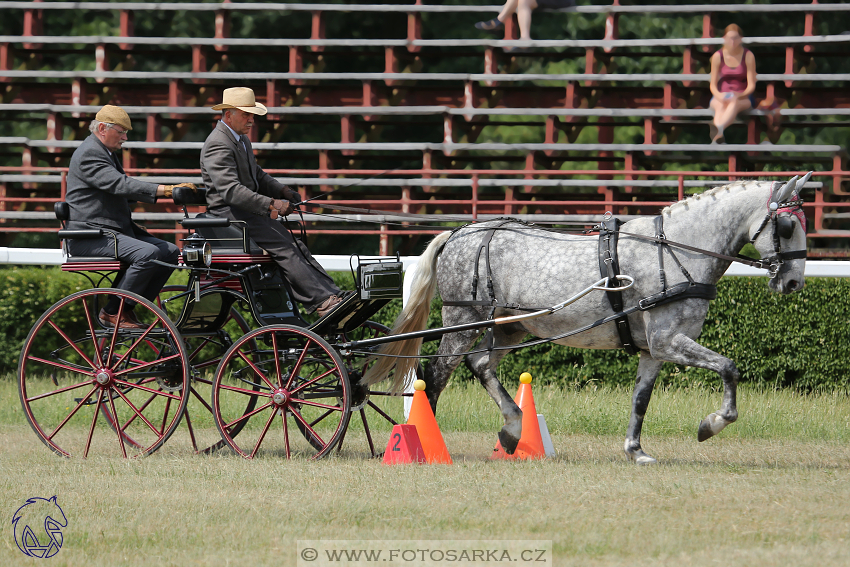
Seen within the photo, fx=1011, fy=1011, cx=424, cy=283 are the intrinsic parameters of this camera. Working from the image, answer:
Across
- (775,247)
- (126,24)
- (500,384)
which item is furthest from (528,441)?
(126,24)

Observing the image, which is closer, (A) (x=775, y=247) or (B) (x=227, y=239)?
(A) (x=775, y=247)

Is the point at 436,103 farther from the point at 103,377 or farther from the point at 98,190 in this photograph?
the point at 103,377

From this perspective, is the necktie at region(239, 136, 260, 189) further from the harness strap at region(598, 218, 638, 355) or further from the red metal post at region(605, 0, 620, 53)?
the red metal post at region(605, 0, 620, 53)

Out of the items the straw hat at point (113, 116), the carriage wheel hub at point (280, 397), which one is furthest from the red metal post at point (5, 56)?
the carriage wheel hub at point (280, 397)

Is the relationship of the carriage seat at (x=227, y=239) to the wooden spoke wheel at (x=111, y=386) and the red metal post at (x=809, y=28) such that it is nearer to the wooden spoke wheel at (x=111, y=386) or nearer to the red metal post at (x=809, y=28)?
the wooden spoke wheel at (x=111, y=386)

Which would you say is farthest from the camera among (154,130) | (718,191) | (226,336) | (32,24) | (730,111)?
(32,24)

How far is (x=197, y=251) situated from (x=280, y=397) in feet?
3.44

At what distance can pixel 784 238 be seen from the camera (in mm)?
5930

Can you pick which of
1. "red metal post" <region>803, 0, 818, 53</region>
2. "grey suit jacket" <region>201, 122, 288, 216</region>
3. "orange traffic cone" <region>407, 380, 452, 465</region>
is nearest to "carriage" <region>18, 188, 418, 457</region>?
"grey suit jacket" <region>201, 122, 288, 216</region>

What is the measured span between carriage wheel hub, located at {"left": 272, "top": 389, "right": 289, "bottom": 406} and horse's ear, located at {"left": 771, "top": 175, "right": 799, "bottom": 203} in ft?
10.4

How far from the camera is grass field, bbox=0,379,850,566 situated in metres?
4.26

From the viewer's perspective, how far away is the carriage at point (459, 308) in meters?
6.05

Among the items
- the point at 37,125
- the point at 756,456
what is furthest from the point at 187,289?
the point at 37,125

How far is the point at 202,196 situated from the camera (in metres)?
6.64
